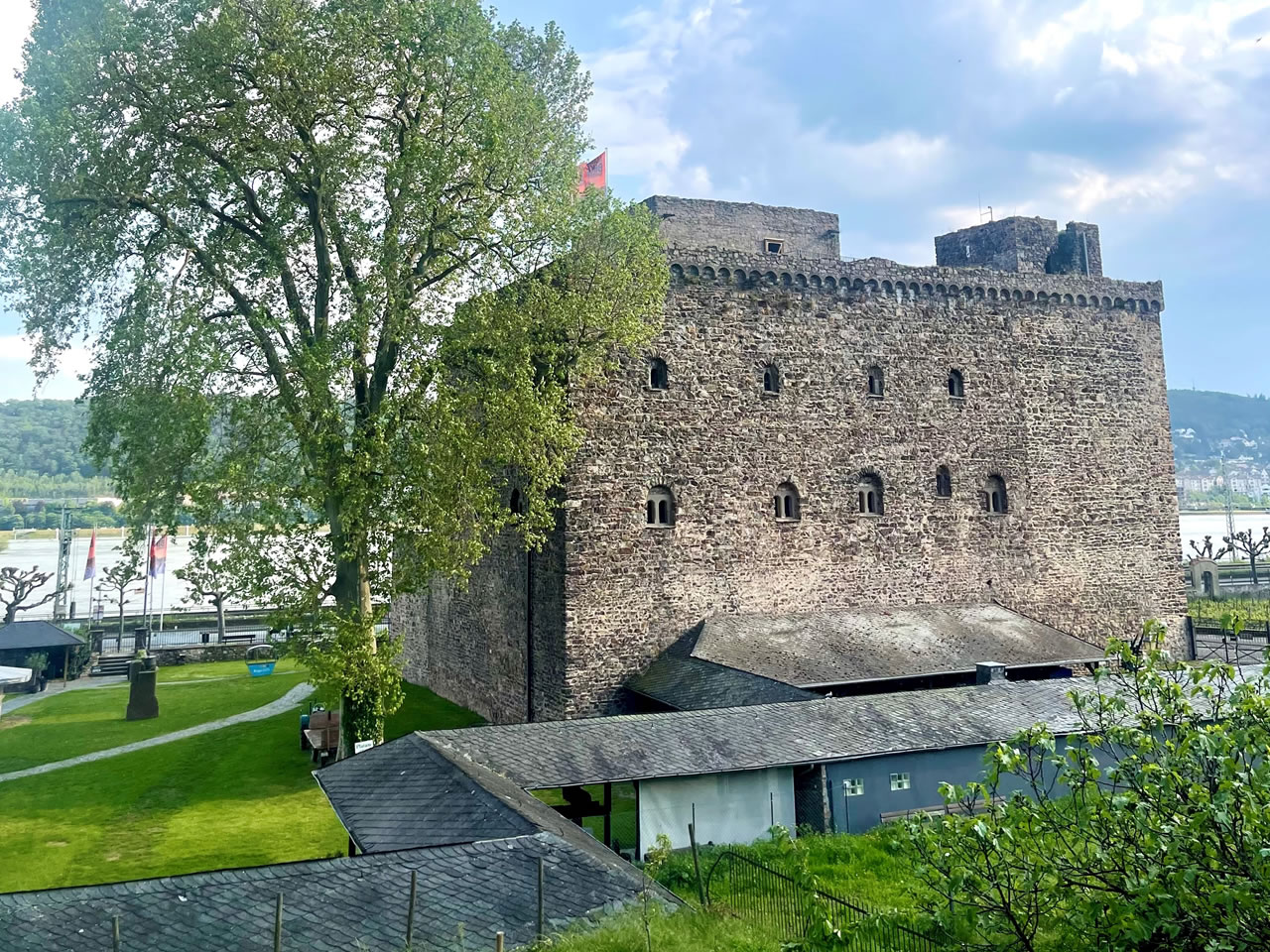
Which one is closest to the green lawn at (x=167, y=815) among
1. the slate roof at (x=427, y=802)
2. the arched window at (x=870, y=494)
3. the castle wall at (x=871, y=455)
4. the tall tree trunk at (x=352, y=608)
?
the tall tree trunk at (x=352, y=608)

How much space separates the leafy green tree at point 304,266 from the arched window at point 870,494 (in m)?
9.02

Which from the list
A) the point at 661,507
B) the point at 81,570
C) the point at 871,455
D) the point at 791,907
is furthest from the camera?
the point at 81,570

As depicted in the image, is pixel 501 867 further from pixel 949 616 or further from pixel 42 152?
pixel 949 616

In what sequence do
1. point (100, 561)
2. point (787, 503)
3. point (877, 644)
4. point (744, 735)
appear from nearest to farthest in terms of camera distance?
point (744, 735)
point (877, 644)
point (787, 503)
point (100, 561)

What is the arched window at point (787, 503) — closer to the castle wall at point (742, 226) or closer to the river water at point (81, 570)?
the castle wall at point (742, 226)

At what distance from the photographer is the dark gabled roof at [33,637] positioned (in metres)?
32.1

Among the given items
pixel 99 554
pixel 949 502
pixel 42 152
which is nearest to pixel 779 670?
pixel 949 502

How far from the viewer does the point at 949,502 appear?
2533 cm

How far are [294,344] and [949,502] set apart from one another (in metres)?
17.0

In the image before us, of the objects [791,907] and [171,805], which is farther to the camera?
[171,805]

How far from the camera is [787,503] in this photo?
77.0 ft

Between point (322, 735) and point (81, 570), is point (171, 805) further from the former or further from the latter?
point (81, 570)

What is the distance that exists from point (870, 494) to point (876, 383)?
2.93 m

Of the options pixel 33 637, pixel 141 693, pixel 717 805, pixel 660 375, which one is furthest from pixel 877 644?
pixel 33 637
